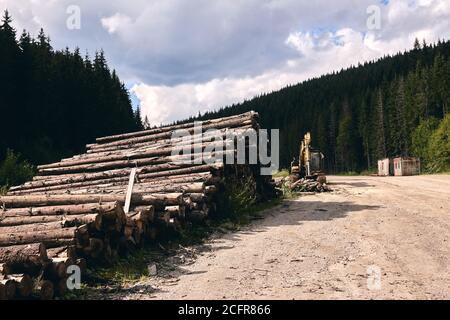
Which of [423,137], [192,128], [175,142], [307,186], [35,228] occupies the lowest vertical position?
[35,228]

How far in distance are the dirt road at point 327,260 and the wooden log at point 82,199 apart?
1589mm

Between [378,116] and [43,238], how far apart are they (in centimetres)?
7323

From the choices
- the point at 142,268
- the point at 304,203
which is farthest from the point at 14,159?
the point at 142,268

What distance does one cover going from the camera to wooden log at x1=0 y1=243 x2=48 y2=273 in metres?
5.92

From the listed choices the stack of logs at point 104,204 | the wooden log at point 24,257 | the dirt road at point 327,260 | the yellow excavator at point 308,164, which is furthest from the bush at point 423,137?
the wooden log at point 24,257

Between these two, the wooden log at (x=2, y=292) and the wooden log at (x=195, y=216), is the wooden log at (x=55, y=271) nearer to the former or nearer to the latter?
the wooden log at (x=2, y=292)

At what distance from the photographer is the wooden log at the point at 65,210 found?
786cm

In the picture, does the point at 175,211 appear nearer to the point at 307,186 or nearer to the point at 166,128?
the point at 166,128

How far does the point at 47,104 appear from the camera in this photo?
40.6 metres

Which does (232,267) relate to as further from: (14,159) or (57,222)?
(14,159)

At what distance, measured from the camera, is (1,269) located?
5707 mm

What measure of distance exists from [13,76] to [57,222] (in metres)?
34.4

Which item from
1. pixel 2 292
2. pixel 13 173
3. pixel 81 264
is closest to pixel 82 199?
pixel 81 264

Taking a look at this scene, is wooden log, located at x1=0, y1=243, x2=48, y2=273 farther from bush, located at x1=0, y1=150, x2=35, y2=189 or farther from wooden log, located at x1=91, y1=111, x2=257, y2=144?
bush, located at x1=0, y1=150, x2=35, y2=189
